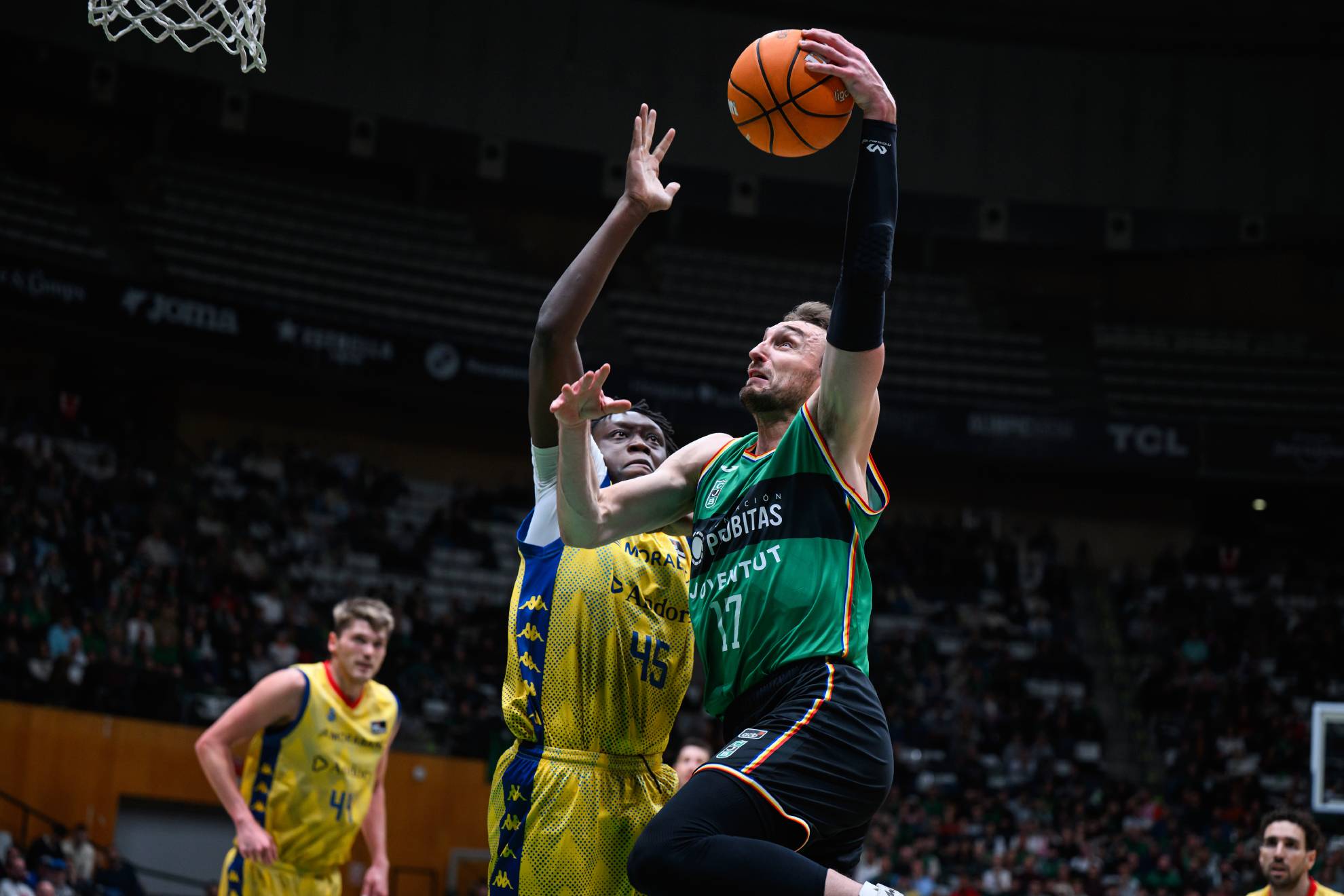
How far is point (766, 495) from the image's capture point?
4.07 m

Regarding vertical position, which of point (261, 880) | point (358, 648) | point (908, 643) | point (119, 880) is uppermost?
point (358, 648)

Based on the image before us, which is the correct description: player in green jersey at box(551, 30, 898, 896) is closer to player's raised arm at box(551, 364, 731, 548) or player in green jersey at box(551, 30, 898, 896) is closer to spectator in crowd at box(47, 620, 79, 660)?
player's raised arm at box(551, 364, 731, 548)

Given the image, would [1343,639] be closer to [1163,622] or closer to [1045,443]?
[1163,622]

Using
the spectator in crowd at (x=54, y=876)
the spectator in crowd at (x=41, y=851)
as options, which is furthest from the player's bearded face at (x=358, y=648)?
the spectator in crowd at (x=41, y=851)

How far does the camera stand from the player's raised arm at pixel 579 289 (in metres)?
4.42

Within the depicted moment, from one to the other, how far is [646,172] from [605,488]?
3.31ft

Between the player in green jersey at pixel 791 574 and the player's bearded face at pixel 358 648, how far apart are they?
10.5ft

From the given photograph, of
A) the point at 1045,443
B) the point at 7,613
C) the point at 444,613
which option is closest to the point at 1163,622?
the point at 1045,443

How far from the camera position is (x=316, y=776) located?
6.95m

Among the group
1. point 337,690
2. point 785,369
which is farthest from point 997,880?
point 785,369

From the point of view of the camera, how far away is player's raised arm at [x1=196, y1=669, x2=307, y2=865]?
6352 millimetres

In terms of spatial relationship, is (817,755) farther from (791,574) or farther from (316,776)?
(316,776)

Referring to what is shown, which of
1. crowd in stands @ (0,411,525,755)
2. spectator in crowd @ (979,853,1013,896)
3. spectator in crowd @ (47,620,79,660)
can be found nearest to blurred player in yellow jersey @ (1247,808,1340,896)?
spectator in crowd @ (979,853,1013,896)

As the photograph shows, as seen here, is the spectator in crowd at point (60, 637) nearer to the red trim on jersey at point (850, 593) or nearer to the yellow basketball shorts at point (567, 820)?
the yellow basketball shorts at point (567, 820)
